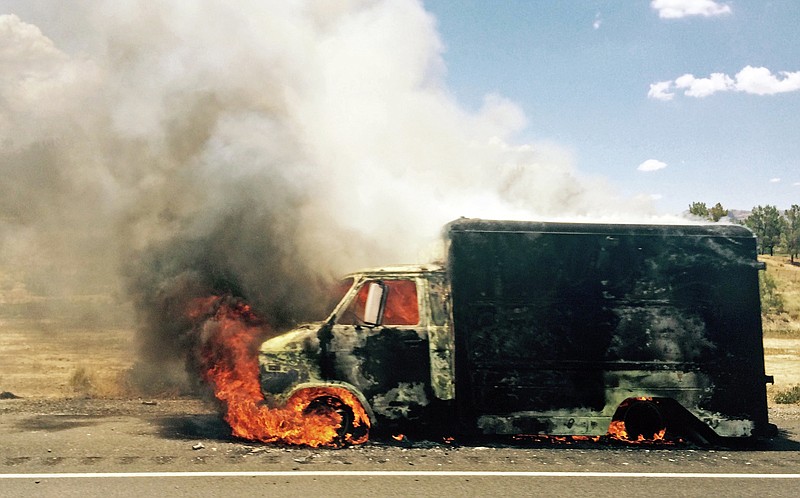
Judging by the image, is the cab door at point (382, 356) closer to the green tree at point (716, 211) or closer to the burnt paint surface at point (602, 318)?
the burnt paint surface at point (602, 318)

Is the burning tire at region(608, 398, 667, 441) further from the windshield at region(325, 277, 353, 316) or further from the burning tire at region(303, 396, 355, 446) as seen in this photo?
A: the windshield at region(325, 277, 353, 316)

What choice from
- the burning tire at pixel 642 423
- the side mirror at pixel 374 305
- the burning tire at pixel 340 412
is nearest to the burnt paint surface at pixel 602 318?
the burning tire at pixel 642 423

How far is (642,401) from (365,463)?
3.44 metres

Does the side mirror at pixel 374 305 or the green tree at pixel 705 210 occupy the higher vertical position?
the green tree at pixel 705 210

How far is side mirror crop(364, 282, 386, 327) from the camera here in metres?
6.61

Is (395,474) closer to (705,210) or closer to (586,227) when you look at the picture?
(586,227)

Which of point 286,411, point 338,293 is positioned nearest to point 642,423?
point 338,293

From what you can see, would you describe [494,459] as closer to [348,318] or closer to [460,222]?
[348,318]

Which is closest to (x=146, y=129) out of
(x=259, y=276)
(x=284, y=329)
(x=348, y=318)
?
(x=259, y=276)

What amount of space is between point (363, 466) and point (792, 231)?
275 ft

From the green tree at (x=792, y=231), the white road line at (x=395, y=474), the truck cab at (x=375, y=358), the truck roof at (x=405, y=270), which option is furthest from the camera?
the green tree at (x=792, y=231)

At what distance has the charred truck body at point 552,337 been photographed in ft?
21.3

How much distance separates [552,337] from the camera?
21.6 feet

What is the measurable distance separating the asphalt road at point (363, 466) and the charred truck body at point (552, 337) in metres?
0.41
